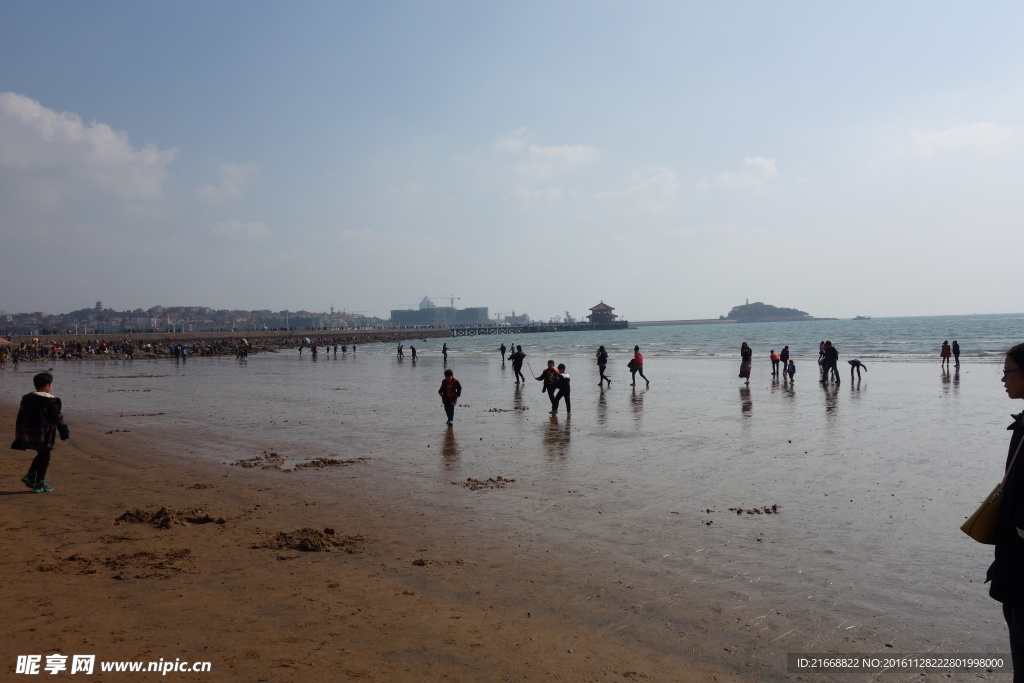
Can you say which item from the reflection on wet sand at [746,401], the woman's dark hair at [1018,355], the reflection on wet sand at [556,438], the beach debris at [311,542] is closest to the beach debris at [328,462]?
the reflection on wet sand at [556,438]

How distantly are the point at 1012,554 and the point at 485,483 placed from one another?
24.2 ft

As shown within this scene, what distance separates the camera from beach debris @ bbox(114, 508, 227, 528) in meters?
7.66

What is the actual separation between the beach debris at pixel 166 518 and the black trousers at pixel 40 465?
85.8 inches

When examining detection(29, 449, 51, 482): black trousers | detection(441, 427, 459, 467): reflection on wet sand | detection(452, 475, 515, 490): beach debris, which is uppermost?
detection(29, 449, 51, 482): black trousers

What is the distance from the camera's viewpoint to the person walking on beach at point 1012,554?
314 cm

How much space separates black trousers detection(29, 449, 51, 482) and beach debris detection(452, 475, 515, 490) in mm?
5831

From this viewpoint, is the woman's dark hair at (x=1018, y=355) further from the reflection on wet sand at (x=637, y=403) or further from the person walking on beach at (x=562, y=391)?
the person walking on beach at (x=562, y=391)

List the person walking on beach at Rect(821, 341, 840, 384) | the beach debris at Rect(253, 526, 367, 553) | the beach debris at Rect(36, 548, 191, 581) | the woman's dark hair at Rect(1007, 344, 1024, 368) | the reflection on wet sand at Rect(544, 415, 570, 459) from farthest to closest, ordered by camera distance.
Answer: the person walking on beach at Rect(821, 341, 840, 384), the reflection on wet sand at Rect(544, 415, 570, 459), the beach debris at Rect(253, 526, 367, 553), the beach debris at Rect(36, 548, 191, 581), the woman's dark hair at Rect(1007, 344, 1024, 368)

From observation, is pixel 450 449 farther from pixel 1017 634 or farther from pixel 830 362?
pixel 830 362

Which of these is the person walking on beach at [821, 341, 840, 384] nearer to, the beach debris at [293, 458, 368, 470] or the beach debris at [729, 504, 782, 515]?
the beach debris at [729, 504, 782, 515]

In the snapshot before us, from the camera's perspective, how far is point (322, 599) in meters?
5.44

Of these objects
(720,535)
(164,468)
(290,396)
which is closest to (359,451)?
(164,468)

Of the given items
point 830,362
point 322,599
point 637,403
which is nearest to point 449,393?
point 637,403

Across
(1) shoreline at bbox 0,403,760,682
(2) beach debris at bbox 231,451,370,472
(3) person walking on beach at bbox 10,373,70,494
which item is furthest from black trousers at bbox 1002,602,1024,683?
(3) person walking on beach at bbox 10,373,70,494
